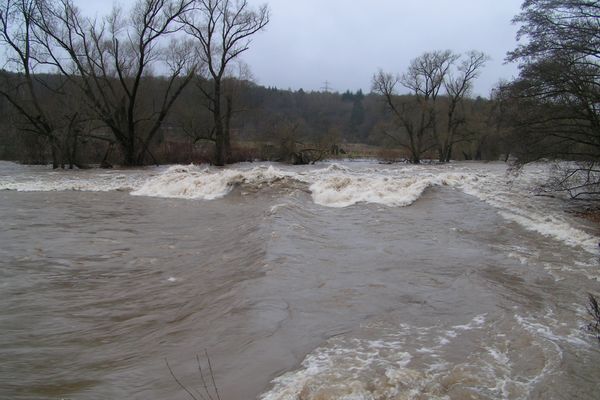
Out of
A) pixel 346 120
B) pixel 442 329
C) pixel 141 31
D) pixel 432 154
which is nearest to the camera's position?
pixel 442 329

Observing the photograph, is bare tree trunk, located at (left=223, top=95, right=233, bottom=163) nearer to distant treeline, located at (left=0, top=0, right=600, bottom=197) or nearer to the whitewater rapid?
distant treeline, located at (left=0, top=0, right=600, bottom=197)

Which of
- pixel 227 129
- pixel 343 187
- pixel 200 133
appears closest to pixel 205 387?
pixel 343 187

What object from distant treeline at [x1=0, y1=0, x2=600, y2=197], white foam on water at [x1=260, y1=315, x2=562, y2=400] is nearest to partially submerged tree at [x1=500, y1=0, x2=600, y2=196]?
distant treeline at [x1=0, y1=0, x2=600, y2=197]

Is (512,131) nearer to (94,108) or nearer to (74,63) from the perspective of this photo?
(94,108)

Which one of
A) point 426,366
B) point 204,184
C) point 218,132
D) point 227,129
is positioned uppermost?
point 227,129

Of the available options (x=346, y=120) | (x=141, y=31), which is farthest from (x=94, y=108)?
(x=346, y=120)

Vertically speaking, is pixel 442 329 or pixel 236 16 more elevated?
pixel 236 16

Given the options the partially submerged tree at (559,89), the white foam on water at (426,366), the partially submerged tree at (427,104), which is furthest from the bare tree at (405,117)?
the white foam on water at (426,366)

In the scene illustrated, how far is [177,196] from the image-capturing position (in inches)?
709

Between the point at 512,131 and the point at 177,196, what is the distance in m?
13.4

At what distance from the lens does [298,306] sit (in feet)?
17.7

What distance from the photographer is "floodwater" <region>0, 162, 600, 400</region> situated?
374 cm

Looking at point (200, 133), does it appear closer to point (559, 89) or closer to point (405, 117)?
point (405, 117)

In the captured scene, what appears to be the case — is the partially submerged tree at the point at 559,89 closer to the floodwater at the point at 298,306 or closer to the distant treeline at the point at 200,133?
the distant treeline at the point at 200,133
